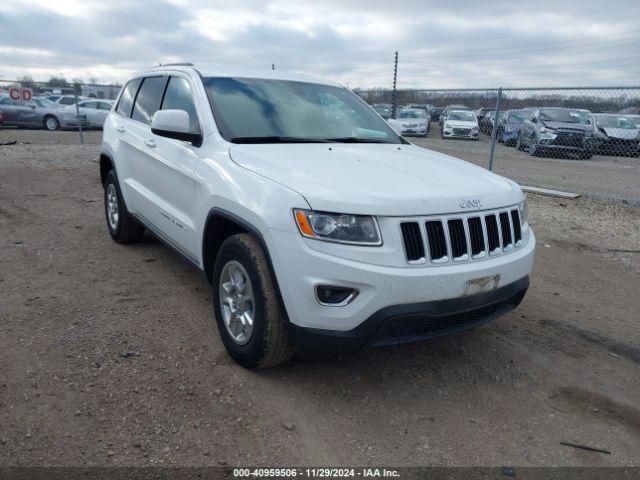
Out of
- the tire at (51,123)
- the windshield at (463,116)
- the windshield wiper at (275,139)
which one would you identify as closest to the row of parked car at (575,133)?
the windshield at (463,116)

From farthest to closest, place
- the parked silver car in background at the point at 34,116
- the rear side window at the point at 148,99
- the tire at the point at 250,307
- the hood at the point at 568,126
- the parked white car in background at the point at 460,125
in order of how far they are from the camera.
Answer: the parked silver car in background at the point at 34,116, the parked white car in background at the point at 460,125, the hood at the point at 568,126, the rear side window at the point at 148,99, the tire at the point at 250,307

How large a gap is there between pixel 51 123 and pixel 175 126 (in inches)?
846

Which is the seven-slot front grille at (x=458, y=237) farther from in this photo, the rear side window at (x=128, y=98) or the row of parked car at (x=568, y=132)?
the row of parked car at (x=568, y=132)

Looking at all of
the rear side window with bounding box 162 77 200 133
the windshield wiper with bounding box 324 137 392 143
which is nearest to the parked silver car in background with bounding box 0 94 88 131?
the rear side window with bounding box 162 77 200 133

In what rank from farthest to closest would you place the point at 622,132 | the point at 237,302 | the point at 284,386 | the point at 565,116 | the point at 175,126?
the point at 622,132 < the point at 565,116 < the point at 175,126 < the point at 237,302 < the point at 284,386

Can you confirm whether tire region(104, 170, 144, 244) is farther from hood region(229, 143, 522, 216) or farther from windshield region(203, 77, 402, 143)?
hood region(229, 143, 522, 216)

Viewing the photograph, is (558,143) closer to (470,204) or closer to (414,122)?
(414,122)

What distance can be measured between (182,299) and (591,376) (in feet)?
10.0

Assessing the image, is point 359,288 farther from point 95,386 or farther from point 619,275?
point 619,275

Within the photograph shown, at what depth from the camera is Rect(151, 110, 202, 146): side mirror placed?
11.4ft

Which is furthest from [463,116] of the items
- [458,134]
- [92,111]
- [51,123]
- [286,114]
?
[286,114]

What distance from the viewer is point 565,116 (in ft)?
49.5

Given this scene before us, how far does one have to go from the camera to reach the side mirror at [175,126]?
11.4 feet

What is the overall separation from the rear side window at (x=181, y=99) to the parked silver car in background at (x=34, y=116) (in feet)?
64.2
